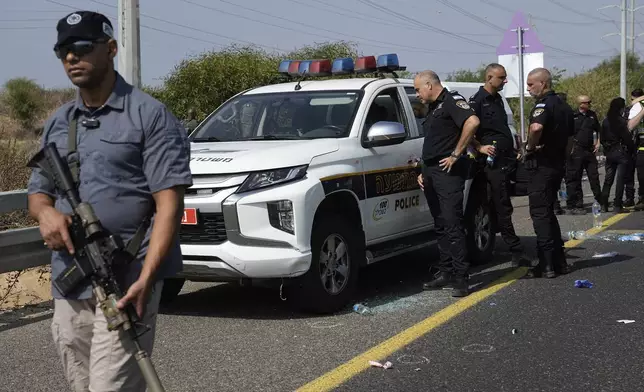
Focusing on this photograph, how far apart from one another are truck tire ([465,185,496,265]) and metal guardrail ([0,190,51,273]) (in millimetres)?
4165

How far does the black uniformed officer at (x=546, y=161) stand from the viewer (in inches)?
320

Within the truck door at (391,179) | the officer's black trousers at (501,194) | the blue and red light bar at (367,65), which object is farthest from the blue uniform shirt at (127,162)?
the officer's black trousers at (501,194)

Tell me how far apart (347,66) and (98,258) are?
19.1 feet

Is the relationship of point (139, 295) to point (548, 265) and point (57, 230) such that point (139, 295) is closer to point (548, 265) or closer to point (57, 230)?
point (57, 230)

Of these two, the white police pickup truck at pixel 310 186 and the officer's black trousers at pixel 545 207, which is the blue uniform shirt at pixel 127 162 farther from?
the officer's black trousers at pixel 545 207

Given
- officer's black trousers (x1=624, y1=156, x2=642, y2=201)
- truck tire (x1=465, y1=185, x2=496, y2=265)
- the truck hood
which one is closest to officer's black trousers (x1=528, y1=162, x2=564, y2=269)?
truck tire (x1=465, y1=185, x2=496, y2=265)

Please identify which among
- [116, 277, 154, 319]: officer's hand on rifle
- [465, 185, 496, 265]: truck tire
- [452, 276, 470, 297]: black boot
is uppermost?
[116, 277, 154, 319]: officer's hand on rifle

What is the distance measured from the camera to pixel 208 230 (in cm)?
634

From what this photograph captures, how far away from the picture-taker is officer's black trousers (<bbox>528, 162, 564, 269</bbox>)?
26.9ft

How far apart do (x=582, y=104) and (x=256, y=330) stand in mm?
9407

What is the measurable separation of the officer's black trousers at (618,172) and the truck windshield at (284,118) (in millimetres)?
7771

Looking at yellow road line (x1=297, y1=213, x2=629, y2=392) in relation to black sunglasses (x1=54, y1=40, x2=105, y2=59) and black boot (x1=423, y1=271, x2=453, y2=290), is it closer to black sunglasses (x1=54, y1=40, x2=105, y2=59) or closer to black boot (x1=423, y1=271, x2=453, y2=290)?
black boot (x1=423, y1=271, x2=453, y2=290)

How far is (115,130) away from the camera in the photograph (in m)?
3.06

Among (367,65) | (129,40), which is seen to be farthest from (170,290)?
(129,40)
